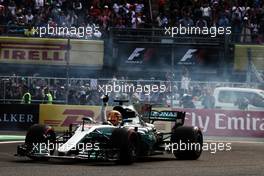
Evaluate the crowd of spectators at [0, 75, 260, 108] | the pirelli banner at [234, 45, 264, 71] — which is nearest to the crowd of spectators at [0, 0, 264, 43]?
the pirelli banner at [234, 45, 264, 71]

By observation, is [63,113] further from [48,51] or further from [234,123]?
[234,123]

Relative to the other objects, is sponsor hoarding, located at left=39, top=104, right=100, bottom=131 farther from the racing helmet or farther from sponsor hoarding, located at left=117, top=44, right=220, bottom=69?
the racing helmet

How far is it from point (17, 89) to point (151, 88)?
177 inches

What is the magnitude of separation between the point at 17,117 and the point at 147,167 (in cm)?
1231

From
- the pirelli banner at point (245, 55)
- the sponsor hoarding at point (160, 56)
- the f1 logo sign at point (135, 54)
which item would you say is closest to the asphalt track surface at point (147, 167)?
the pirelli banner at point (245, 55)

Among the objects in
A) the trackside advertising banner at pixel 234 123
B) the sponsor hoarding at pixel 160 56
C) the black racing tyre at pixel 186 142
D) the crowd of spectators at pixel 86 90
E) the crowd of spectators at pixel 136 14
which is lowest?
the trackside advertising banner at pixel 234 123

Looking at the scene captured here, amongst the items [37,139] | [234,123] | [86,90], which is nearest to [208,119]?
[234,123]

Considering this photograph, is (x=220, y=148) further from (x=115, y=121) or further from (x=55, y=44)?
(x=55, y=44)

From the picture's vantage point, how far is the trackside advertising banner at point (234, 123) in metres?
25.7

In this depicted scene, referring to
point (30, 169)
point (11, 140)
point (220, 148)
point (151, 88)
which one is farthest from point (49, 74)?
point (30, 169)

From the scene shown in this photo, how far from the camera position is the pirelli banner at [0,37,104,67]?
2936 cm

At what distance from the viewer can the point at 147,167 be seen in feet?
47.0

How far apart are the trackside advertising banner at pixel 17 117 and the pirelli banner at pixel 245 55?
777 centimetres

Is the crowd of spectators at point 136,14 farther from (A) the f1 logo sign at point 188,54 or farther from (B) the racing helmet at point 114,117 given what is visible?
(B) the racing helmet at point 114,117
